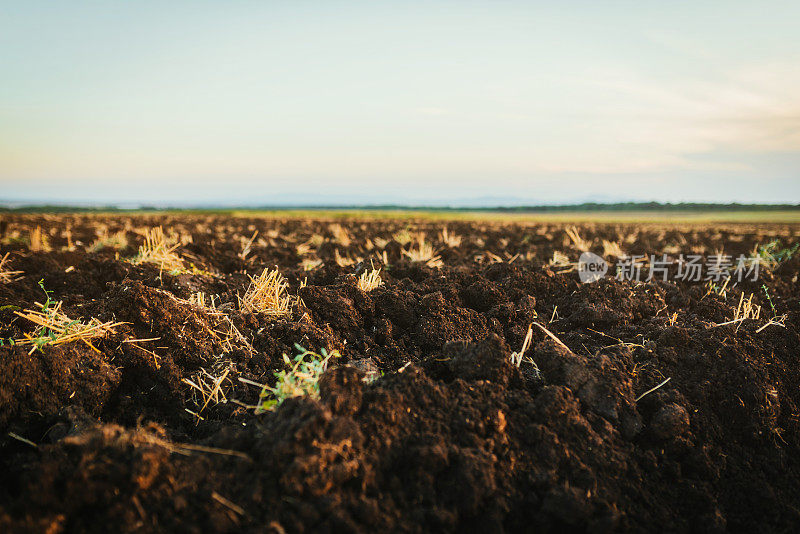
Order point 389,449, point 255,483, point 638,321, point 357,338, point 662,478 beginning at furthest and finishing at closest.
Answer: point 638,321, point 357,338, point 662,478, point 389,449, point 255,483

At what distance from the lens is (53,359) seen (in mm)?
2484

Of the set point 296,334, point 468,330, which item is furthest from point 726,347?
point 296,334

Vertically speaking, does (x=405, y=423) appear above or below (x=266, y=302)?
below

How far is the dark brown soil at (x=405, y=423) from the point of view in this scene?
1.71m

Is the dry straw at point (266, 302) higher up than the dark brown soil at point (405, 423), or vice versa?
the dry straw at point (266, 302)

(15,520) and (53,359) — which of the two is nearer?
(15,520)

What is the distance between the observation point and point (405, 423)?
6.69 ft

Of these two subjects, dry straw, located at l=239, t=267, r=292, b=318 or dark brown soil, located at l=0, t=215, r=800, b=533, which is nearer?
dark brown soil, located at l=0, t=215, r=800, b=533

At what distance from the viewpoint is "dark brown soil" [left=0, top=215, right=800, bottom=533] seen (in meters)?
1.71

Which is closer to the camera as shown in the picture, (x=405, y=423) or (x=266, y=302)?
(x=405, y=423)

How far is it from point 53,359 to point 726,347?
390cm

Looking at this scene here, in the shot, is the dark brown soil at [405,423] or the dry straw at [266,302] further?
the dry straw at [266,302]

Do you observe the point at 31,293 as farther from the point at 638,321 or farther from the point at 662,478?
the point at 638,321

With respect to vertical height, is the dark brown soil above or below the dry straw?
below
